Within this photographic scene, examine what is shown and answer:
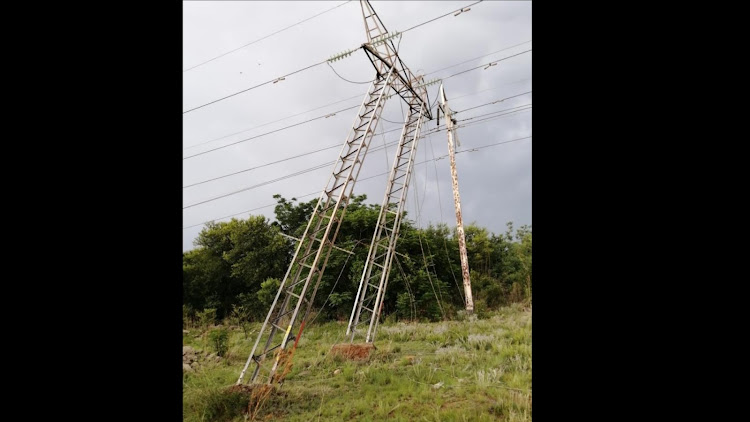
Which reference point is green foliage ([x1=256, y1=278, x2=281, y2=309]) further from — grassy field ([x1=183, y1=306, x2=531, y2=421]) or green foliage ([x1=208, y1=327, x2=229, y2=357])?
green foliage ([x1=208, y1=327, x2=229, y2=357])

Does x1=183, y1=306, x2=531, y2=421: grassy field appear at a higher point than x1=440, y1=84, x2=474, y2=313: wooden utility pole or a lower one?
lower

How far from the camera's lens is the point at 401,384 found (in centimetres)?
547

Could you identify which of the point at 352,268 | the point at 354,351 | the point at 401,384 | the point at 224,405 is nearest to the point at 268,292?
the point at 352,268

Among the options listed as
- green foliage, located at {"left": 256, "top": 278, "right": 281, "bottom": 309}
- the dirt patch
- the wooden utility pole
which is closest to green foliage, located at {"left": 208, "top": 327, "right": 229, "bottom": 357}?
the dirt patch

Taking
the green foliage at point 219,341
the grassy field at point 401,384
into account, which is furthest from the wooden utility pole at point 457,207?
the green foliage at point 219,341

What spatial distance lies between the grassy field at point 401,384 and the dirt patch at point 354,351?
161mm

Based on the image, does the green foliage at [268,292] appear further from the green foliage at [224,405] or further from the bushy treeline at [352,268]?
the green foliage at [224,405]

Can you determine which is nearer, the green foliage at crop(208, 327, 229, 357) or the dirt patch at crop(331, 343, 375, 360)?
the dirt patch at crop(331, 343, 375, 360)

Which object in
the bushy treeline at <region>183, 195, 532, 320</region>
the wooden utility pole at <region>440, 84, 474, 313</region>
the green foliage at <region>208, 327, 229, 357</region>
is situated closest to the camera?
the green foliage at <region>208, 327, 229, 357</region>

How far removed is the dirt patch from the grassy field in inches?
6.3

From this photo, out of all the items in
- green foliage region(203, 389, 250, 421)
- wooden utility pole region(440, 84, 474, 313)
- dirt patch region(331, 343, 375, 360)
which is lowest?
green foliage region(203, 389, 250, 421)

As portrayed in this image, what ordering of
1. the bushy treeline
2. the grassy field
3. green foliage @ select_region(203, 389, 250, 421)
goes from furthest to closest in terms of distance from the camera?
the bushy treeline → green foliage @ select_region(203, 389, 250, 421) → the grassy field

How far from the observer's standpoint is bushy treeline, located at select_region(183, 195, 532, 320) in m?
13.2
